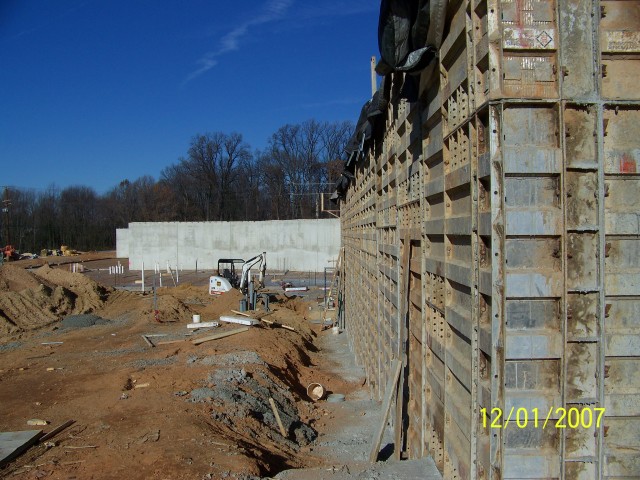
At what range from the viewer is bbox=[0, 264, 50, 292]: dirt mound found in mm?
20239

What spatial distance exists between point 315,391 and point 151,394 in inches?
140

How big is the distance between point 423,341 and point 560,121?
2.49 metres

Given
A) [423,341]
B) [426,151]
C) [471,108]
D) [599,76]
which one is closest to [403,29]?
[426,151]

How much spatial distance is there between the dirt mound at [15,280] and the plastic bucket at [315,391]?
14.5m

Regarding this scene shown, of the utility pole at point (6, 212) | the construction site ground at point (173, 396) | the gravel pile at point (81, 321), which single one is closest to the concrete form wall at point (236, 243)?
the construction site ground at point (173, 396)

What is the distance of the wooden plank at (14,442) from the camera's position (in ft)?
19.5

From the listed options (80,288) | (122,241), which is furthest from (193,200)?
(80,288)

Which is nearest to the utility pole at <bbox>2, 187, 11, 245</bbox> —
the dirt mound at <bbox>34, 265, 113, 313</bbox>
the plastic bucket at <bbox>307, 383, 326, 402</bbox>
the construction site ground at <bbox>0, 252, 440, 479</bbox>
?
the dirt mound at <bbox>34, 265, 113, 313</bbox>

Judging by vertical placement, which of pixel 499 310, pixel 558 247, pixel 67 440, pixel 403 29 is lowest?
pixel 67 440

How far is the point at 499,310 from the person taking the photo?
9.61ft

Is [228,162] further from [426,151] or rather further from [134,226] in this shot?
[426,151]

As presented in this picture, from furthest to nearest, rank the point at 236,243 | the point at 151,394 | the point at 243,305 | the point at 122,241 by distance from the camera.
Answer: the point at 122,241
the point at 236,243
the point at 243,305
the point at 151,394

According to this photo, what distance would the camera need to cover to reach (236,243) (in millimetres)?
45188
